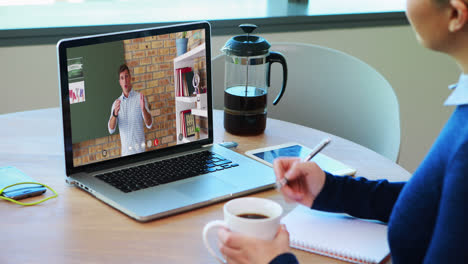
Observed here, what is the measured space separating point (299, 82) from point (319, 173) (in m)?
0.83

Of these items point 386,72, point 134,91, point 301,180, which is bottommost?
point 386,72

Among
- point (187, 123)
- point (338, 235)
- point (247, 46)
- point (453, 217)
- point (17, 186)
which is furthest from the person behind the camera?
point (247, 46)

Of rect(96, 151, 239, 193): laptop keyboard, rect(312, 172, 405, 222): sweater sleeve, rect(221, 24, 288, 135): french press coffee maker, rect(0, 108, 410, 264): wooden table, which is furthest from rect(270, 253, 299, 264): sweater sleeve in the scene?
rect(221, 24, 288, 135): french press coffee maker

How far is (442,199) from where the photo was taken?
0.77m

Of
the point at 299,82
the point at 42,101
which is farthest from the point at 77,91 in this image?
the point at 42,101

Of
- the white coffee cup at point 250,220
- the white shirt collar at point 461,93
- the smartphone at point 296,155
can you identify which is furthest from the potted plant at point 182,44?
the white shirt collar at point 461,93

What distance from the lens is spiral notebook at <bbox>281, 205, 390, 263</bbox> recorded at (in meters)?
0.95

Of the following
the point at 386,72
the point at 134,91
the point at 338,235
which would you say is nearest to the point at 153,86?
the point at 134,91

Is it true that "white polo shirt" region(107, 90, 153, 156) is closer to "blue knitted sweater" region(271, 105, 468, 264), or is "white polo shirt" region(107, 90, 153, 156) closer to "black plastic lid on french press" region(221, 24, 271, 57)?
"black plastic lid on french press" region(221, 24, 271, 57)

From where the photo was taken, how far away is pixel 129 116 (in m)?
1.25

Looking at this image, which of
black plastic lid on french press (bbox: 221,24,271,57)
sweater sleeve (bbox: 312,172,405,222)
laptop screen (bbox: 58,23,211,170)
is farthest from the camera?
black plastic lid on french press (bbox: 221,24,271,57)

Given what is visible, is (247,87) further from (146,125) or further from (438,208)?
(438,208)

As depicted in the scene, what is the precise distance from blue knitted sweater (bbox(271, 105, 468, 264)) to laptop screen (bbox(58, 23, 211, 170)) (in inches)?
21.4

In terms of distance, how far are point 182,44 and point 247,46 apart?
0.21 meters
